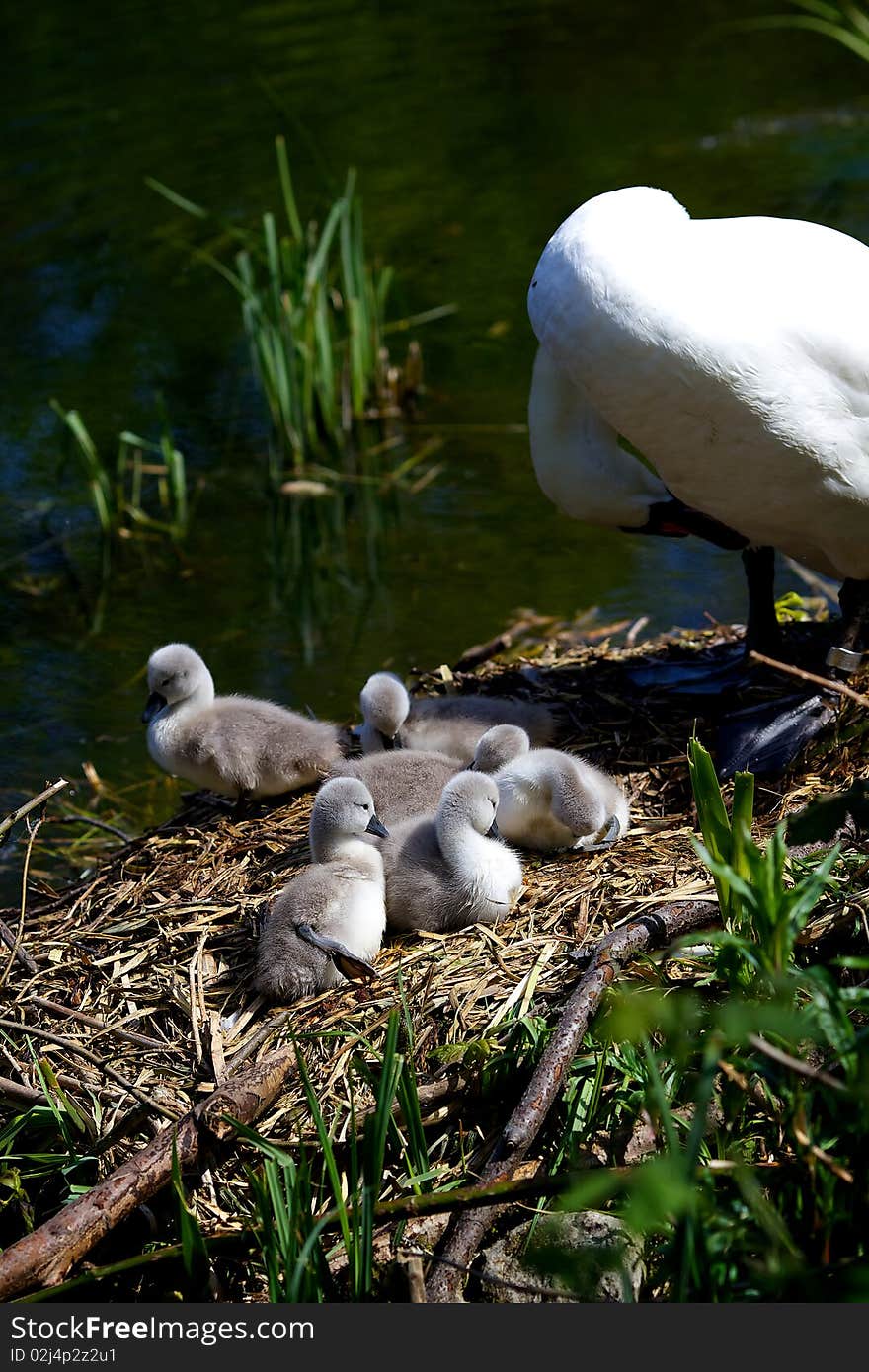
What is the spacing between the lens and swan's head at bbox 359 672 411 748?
446 centimetres

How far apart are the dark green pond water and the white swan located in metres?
2.61

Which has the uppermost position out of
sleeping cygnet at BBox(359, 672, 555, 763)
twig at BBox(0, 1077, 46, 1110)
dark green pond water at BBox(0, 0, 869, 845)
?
twig at BBox(0, 1077, 46, 1110)

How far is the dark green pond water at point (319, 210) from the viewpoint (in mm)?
7000

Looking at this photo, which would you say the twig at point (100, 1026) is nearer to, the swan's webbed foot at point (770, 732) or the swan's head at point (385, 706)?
the swan's head at point (385, 706)

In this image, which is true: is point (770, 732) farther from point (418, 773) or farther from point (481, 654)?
point (481, 654)

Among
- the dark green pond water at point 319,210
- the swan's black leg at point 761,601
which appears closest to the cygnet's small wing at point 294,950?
the swan's black leg at point 761,601

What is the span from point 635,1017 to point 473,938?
67.3 inches

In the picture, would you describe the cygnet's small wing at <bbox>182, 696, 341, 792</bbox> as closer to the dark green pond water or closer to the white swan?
the white swan

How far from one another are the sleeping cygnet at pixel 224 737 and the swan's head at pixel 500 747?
547 mm

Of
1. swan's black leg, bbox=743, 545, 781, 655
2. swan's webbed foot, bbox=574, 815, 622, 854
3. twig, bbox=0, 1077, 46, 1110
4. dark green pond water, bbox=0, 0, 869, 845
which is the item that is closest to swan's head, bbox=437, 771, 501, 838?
swan's webbed foot, bbox=574, 815, 622, 854

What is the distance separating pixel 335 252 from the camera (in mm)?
10523

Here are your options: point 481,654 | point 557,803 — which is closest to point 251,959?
point 557,803

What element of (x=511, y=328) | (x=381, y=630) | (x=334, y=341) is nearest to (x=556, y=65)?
(x=511, y=328)

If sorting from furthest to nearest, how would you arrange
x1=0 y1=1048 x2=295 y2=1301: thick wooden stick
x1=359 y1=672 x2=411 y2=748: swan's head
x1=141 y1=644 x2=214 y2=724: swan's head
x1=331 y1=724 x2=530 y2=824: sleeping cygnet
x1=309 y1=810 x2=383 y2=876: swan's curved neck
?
x1=141 y1=644 x2=214 y2=724: swan's head
x1=359 y1=672 x2=411 y2=748: swan's head
x1=331 y1=724 x2=530 y2=824: sleeping cygnet
x1=309 y1=810 x2=383 y2=876: swan's curved neck
x1=0 y1=1048 x2=295 y2=1301: thick wooden stick
